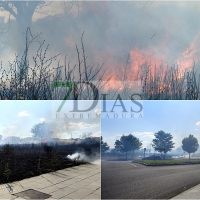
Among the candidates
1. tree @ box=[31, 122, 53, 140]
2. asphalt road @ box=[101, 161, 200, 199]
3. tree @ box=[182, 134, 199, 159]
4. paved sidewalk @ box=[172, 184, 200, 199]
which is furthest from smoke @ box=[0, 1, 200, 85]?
paved sidewalk @ box=[172, 184, 200, 199]

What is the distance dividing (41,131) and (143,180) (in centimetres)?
149

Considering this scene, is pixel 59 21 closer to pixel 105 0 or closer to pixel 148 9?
pixel 105 0

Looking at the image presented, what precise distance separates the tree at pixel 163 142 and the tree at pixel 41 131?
1.39 meters

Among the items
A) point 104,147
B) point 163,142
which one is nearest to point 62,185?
point 104,147

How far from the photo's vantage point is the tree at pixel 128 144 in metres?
3.44

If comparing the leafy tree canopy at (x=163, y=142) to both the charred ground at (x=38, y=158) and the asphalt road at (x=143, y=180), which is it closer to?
the asphalt road at (x=143, y=180)

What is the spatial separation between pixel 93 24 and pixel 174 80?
1307mm

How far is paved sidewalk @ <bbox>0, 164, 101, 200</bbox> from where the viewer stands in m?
3.34

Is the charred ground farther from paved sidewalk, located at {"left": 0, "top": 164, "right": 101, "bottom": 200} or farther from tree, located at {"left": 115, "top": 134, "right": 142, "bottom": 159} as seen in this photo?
tree, located at {"left": 115, "top": 134, "right": 142, "bottom": 159}

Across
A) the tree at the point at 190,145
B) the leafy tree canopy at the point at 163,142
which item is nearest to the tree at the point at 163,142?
the leafy tree canopy at the point at 163,142

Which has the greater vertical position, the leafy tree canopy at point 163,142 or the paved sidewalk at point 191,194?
the leafy tree canopy at point 163,142

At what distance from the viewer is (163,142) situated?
3.46 meters

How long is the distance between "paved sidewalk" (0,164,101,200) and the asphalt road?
133 mm

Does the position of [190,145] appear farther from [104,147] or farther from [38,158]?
[38,158]
